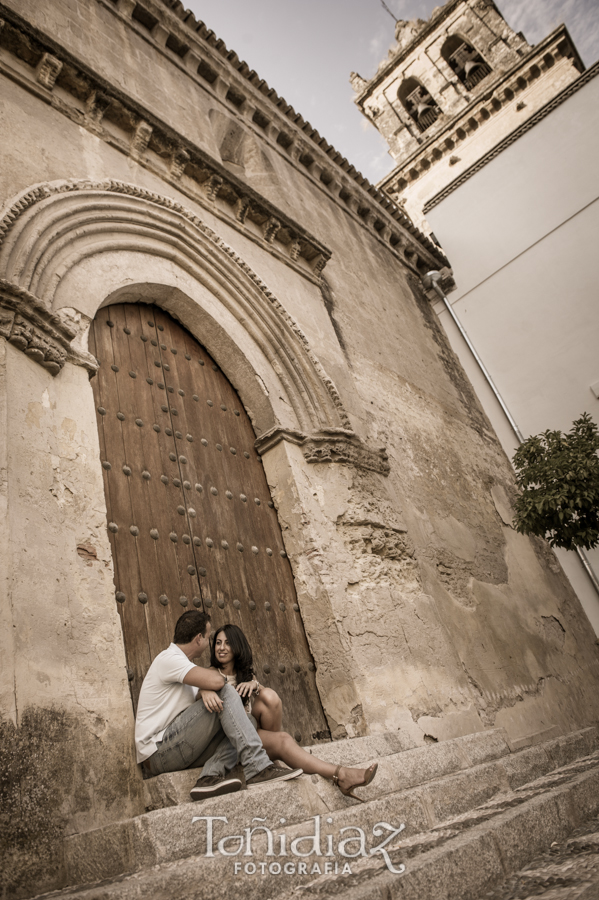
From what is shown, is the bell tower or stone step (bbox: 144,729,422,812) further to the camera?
the bell tower

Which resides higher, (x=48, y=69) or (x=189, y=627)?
(x=48, y=69)

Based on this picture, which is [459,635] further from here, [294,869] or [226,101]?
[226,101]

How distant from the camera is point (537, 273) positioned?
8.84 m

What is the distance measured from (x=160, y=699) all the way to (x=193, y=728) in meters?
0.19

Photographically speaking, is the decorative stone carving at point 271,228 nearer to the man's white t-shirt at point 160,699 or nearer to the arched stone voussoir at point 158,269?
the arched stone voussoir at point 158,269

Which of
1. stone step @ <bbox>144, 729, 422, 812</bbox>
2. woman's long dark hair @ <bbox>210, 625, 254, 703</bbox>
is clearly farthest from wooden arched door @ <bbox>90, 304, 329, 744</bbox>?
stone step @ <bbox>144, 729, 422, 812</bbox>

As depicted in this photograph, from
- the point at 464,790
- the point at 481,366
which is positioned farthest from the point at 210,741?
the point at 481,366

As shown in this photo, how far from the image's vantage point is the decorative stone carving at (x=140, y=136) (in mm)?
4426

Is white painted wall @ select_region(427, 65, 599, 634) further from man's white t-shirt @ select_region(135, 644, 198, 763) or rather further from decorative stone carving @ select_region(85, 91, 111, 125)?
man's white t-shirt @ select_region(135, 644, 198, 763)

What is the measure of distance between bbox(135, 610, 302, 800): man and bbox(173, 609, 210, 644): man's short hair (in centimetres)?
11

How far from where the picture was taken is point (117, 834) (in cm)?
188

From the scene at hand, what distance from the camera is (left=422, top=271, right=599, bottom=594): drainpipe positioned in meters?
7.46

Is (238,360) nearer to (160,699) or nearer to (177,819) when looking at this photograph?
(160,699)

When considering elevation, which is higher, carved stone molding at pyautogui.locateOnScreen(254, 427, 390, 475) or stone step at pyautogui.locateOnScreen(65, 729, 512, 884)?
carved stone molding at pyautogui.locateOnScreen(254, 427, 390, 475)
